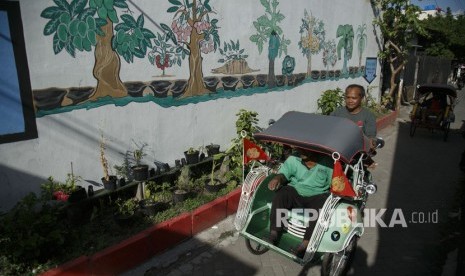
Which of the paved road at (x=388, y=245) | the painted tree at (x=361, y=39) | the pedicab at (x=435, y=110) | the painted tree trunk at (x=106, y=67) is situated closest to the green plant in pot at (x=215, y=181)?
the paved road at (x=388, y=245)

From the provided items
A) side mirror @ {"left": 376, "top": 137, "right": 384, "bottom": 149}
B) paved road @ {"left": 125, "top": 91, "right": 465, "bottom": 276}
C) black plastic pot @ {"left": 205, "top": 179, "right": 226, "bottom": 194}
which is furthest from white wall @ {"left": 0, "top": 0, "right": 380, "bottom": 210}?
side mirror @ {"left": 376, "top": 137, "right": 384, "bottom": 149}

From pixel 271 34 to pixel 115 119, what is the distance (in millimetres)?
4314

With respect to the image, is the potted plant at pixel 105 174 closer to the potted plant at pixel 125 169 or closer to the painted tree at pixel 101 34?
the potted plant at pixel 125 169

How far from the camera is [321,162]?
3.97 meters

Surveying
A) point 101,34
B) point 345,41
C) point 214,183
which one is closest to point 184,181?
point 214,183

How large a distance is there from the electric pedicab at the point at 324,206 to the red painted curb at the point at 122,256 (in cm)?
118

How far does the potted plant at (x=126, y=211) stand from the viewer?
421 centimetres

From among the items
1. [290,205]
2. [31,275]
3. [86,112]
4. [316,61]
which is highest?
[316,61]

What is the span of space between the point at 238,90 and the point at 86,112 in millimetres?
3283

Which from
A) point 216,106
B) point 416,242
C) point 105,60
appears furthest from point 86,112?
point 416,242

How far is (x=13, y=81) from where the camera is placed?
12.4 feet

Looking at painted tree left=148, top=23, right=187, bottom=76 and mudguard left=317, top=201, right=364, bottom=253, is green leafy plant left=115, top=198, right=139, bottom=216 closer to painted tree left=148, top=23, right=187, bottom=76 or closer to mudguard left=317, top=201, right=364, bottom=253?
painted tree left=148, top=23, right=187, bottom=76

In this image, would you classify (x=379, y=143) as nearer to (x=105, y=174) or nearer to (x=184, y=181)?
(x=184, y=181)

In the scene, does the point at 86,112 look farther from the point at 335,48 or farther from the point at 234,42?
the point at 335,48
